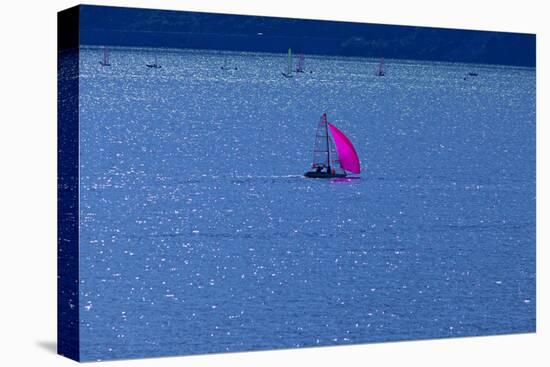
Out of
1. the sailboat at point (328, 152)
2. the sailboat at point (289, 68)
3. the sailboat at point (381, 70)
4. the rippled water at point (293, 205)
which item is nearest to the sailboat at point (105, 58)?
the rippled water at point (293, 205)

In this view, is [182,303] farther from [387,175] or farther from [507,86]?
[507,86]

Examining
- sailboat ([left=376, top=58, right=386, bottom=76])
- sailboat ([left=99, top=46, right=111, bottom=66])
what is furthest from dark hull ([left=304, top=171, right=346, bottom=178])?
sailboat ([left=99, top=46, right=111, bottom=66])

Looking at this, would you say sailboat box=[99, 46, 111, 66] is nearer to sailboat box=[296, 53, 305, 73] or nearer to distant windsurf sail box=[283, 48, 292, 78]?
distant windsurf sail box=[283, 48, 292, 78]

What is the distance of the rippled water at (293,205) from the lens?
13555 millimetres

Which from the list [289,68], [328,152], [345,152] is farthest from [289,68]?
[345,152]

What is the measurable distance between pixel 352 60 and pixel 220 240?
246cm

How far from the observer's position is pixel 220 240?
1404cm

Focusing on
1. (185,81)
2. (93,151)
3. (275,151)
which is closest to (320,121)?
(275,151)

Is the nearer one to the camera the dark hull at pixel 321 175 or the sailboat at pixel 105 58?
the sailboat at pixel 105 58

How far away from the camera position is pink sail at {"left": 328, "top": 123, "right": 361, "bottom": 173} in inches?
580

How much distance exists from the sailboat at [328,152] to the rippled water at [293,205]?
3.9 inches

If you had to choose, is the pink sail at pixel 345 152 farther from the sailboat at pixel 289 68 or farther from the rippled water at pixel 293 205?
the sailboat at pixel 289 68

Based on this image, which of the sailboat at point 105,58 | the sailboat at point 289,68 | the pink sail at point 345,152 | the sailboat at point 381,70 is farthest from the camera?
the sailboat at point 381,70

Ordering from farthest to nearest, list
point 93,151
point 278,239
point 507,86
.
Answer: point 507,86 < point 278,239 < point 93,151
